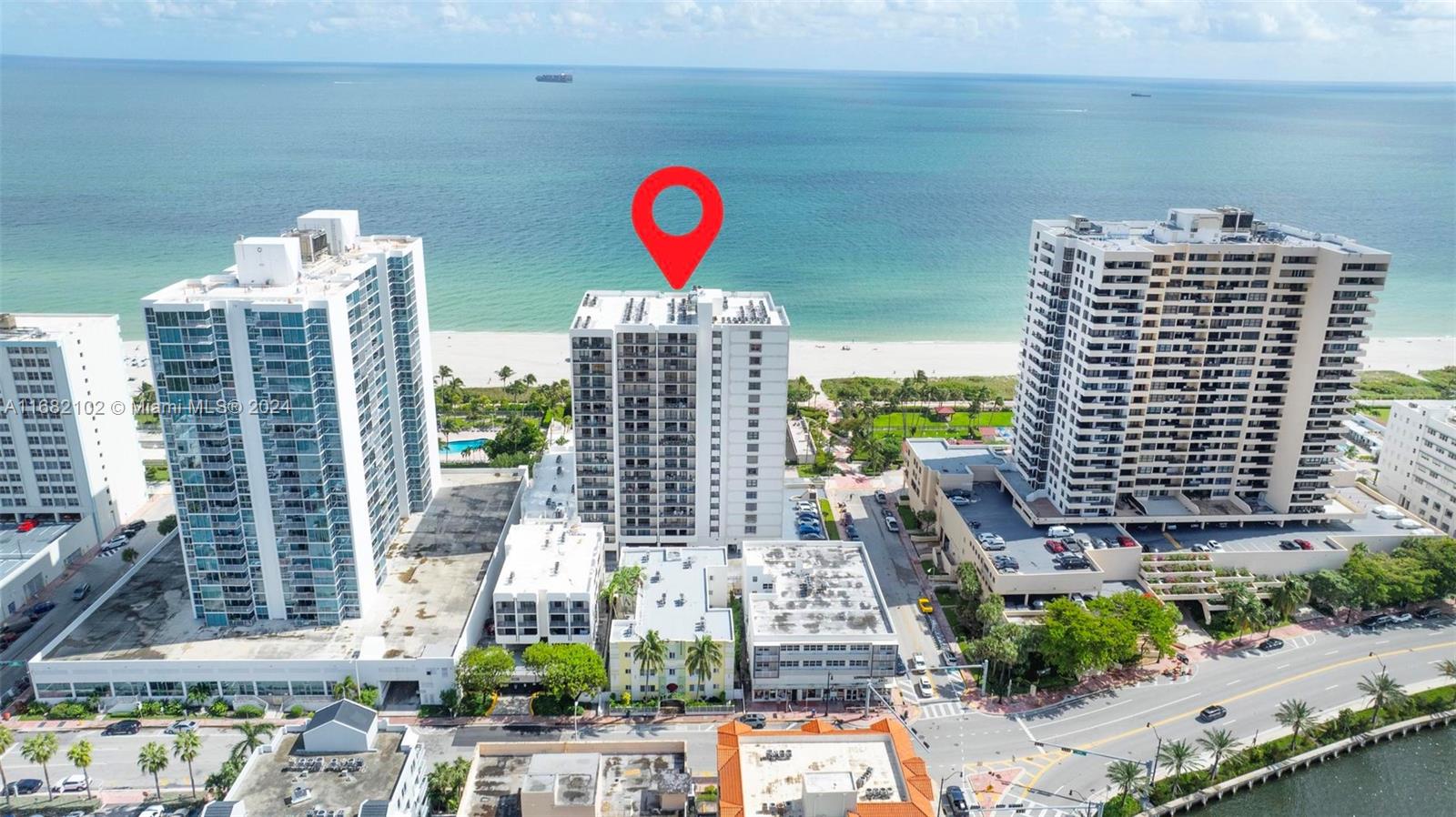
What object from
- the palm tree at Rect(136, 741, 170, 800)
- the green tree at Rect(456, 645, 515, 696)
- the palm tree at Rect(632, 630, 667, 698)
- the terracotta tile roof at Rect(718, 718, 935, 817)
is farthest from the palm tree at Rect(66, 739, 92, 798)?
the terracotta tile roof at Rect(718, 718, 935, 817)

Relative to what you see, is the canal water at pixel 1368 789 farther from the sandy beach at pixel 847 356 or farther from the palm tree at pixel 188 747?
the sandy beach at pixel 847 356

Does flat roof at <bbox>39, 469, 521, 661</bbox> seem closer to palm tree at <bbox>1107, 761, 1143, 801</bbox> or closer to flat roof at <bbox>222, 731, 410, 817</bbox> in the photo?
flat roof at <bbox>222, 731, 410, 817</bbox>

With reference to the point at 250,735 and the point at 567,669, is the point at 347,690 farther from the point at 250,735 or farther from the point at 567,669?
the point at 567,669

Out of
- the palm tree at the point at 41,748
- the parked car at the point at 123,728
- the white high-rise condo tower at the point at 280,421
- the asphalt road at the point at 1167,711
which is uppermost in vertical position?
the white high-rise condo tower at the point at 280,421

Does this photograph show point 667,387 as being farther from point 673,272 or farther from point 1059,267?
point 1059,267

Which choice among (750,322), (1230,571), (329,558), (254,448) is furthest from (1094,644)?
(254,448)

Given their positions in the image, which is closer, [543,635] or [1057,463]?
[543,635]

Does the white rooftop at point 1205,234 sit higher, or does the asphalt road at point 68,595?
the white rooftop at point 1205,234

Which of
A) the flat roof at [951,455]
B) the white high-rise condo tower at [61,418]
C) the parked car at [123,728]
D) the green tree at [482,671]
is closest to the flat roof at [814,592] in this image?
the green tree at [482,671]
